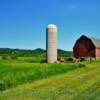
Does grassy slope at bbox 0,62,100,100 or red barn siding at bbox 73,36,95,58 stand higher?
red barn siding at bbox 73,36,95,58

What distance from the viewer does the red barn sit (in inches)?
2080

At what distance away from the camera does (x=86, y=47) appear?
54.0 m

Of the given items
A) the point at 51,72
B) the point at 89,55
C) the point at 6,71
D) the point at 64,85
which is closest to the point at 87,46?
the point at 89,55

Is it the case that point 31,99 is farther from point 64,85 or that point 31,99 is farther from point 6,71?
point 6,71

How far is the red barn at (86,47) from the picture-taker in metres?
52.8

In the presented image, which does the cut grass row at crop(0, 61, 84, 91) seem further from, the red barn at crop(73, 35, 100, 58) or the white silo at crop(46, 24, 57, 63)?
the red barn at crop(73, 35, 100, 58)

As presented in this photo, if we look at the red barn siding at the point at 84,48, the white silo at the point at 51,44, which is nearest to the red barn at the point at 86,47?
the red barn siding at the point at 84,48

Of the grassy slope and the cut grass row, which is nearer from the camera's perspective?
the grassy slope

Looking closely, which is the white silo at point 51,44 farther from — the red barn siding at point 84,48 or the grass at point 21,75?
the grass at point 21,75

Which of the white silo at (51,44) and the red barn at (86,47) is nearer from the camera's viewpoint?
the white silo at (51,44)

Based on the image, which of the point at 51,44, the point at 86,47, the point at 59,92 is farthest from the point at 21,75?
the point at 86,47

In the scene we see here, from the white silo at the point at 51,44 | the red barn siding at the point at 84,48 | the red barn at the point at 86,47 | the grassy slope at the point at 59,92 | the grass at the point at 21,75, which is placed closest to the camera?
the grassy slope at the point at 59,92

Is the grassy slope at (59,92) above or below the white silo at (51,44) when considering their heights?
below

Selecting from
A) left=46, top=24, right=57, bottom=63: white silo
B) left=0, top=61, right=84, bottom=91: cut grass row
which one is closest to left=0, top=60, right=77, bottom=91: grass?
left=0, top=61, right=84, bottom=91: cut grass row
